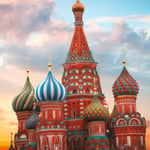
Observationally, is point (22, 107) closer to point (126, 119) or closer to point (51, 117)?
point (51, 117)

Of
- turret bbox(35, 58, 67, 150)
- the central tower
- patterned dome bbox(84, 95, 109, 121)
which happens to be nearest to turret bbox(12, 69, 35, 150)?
the central tower

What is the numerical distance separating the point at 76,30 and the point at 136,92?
13.9 meters

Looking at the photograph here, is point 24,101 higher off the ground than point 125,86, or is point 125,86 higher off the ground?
point 125,86

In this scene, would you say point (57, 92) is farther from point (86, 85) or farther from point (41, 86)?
point (86, 85)

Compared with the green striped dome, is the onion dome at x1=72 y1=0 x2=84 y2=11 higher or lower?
higher

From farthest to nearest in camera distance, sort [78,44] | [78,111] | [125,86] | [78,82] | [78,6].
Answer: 1. [78,6]
2. [78,44]
3. [78,82]
4. [78,111]
5. [125,86]

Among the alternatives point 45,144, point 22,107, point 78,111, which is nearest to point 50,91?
point 45,144

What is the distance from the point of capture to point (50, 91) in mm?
68500

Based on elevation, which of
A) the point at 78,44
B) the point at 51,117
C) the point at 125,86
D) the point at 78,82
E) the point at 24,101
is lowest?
the point at 51,117

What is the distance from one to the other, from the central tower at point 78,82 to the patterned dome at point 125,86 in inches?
131

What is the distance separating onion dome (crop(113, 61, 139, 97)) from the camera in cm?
7300

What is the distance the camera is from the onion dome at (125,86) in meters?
A: 73.0

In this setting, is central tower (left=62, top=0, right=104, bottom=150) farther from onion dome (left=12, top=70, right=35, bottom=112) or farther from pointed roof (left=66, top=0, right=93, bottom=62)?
onion dome (left=12, top=70, right=35, bottom=112)

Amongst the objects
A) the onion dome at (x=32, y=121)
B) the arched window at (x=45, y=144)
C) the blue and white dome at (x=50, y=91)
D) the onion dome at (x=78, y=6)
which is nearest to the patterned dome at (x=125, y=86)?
the blue and white dome at (x=50, y=91)
